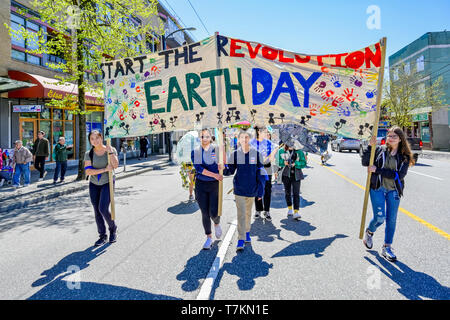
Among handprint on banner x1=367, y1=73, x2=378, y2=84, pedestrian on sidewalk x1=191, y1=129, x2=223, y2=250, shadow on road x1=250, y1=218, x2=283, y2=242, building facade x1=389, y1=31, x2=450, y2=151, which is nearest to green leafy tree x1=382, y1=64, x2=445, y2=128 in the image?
building facade x1=389, y1=31, x2=450, y2=151

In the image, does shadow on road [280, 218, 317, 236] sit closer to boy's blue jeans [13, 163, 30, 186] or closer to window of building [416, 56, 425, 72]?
boy's blue jeans [13, 163, 30, 186]

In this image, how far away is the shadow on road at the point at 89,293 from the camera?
321 centimetres

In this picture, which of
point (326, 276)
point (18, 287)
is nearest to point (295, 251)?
point (326, 276)

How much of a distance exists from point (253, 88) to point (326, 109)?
112cm

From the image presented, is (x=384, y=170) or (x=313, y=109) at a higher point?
(x=313, y=109)

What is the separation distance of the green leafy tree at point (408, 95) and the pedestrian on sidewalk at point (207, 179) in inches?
1378

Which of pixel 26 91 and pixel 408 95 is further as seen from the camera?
pixel 408 95

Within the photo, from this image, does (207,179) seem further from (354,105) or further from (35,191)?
(35,191)

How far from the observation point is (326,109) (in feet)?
15.2

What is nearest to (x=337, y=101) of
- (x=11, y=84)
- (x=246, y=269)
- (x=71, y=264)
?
(x=246, y=269)

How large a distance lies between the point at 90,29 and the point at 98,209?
32.7ft

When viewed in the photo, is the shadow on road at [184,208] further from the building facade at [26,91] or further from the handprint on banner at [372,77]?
the building facade at [26,91]

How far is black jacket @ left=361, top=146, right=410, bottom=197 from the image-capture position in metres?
4.18
